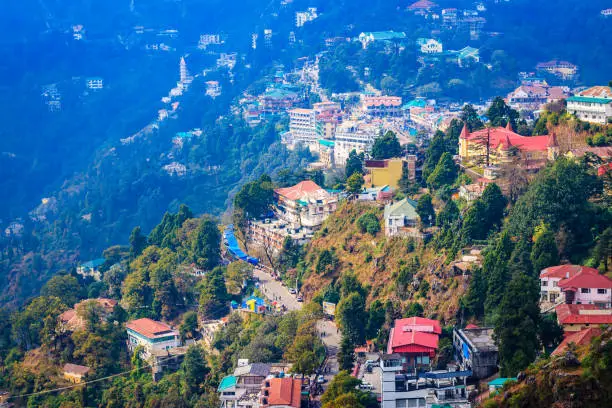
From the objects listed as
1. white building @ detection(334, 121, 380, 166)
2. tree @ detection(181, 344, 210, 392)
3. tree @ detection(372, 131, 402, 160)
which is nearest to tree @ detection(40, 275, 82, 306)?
tree @ detection(181, 344, 210, 392)

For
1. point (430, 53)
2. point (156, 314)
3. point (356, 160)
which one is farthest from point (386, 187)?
point (430, 53)

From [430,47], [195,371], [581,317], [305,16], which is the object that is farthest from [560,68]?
[581,317]

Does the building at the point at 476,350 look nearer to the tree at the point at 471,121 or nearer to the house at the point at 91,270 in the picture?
the tree at the point at 471,121

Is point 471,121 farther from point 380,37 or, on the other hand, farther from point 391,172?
point 380,37

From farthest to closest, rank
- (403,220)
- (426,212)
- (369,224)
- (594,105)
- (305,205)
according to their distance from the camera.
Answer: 1. (305,205)
2. (369,224)
3. (594,105)
4. (403,220)
5. (426,212)

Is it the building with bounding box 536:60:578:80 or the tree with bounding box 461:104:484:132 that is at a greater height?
the building with bounding box 536:60:578:80

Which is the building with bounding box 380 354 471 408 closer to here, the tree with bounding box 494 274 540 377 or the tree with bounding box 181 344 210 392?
the tree with bounding box 494 274 540 377

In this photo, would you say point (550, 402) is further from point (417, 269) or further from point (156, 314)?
point (156, 314)
